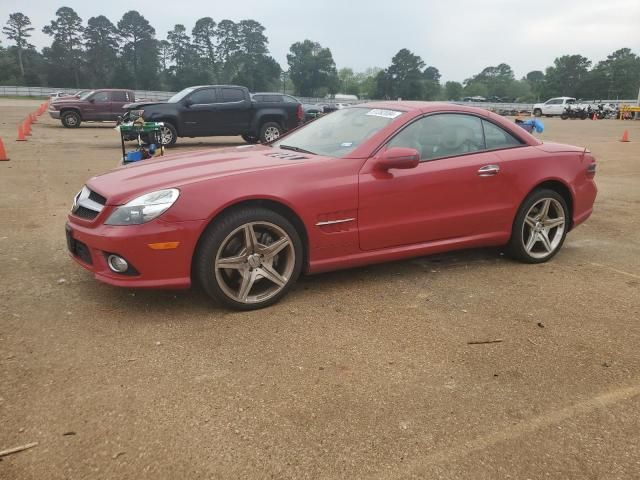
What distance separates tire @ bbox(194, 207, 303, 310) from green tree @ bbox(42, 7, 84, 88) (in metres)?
97.5

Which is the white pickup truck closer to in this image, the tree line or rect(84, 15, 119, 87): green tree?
the tree line

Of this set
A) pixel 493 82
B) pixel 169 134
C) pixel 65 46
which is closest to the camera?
pixel 169 134

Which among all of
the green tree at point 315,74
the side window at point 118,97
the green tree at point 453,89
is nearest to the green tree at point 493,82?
the green tree at point 453,89

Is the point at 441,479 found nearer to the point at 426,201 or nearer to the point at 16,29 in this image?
the point at 426,201

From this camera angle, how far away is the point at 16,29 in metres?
97.1

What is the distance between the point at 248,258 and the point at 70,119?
19912mm

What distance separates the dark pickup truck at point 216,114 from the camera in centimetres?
1368

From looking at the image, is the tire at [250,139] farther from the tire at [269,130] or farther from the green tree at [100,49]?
the green tree at [100,49]

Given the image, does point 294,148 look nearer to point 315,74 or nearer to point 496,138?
point 496,138

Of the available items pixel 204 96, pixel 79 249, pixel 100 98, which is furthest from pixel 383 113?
pixel 100 98

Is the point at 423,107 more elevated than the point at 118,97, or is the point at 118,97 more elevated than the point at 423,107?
the point at 118,97

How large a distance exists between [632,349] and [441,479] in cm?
180

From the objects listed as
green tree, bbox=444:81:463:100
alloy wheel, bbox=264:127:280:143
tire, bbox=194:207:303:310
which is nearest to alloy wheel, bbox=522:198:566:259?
tire, bbox=194:207:303:310

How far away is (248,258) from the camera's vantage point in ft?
11.5
